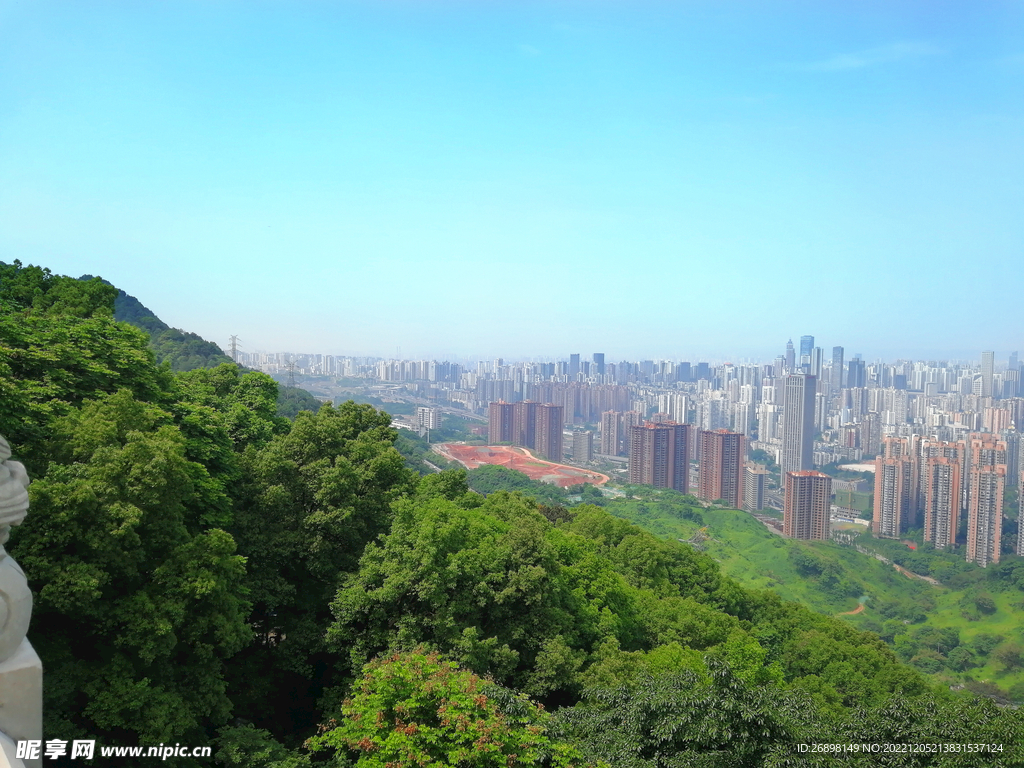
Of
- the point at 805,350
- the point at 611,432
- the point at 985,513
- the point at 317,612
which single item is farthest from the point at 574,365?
the point at 317,612

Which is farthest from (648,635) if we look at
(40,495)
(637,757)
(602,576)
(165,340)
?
(165,340)

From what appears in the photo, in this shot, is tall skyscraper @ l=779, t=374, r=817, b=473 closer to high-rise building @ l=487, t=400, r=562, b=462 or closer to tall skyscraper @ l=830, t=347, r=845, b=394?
high-rise building @ l=487, t=400, r=562, b=462

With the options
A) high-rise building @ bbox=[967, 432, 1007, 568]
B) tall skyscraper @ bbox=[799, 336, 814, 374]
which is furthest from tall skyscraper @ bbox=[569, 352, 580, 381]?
high-rise building @ bbox=[967, 432, 1007, 568]

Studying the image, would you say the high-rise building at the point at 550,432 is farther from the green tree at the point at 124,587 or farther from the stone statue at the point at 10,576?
the stone statue at the point at 10,576

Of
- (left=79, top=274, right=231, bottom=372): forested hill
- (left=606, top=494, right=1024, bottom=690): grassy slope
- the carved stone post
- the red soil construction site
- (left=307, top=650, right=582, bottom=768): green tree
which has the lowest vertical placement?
(left=606, top=494, right=1024, bottom=690): grassy slope

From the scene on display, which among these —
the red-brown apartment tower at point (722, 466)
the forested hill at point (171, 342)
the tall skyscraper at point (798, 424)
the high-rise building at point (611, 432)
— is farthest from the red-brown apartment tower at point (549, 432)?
the forested hill at point (171, 342)

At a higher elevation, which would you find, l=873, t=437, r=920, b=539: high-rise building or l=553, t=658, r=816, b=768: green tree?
l=553, t=658, r=816, b=768: green tree
